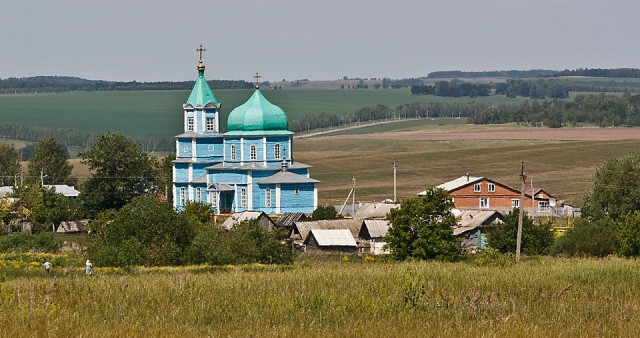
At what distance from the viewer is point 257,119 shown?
245ft

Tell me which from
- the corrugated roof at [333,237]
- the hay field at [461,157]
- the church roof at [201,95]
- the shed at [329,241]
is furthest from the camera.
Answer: the hay field at [461,157]

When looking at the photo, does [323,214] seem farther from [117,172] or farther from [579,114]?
[579,114]

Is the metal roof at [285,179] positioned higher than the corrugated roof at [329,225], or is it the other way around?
the metal roof at [285,179]

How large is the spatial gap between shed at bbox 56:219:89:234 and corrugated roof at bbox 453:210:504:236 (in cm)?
1966

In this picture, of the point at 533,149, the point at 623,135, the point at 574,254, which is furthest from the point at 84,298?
the point at 623,135

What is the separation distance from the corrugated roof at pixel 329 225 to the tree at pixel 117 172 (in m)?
20.5

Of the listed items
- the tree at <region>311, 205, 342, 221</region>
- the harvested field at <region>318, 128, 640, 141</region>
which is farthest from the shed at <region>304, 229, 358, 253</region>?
the harvested field at <region>318, 128, 640, 141</region>

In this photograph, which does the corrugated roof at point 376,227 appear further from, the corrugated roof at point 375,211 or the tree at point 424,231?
the tree at point 424,231

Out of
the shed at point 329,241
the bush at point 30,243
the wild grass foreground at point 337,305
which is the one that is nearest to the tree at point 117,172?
the bush at point 30,243

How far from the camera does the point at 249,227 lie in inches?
1859

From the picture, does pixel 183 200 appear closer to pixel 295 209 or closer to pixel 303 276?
pixel 295 209

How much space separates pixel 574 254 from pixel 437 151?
7878 cm

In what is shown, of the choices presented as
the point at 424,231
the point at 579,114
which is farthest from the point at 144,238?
the point at 579,114

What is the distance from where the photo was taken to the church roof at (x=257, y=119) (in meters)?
74.4
